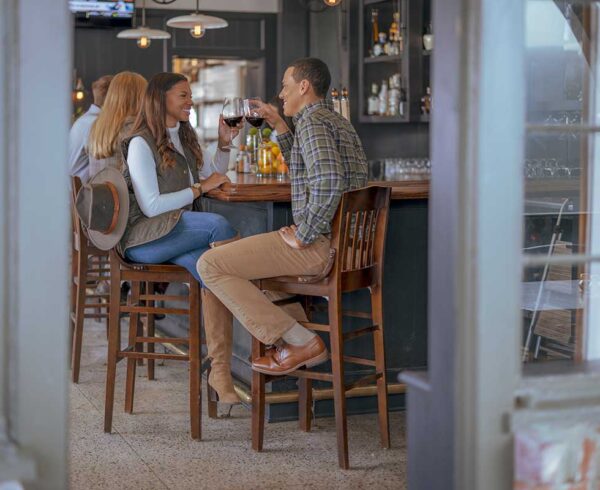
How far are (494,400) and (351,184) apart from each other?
196cm

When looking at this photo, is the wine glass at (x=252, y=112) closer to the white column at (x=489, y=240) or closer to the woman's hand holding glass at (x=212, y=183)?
the woman's hand holding glass at (x=212, y=183)

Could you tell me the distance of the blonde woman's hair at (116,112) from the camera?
541 cm

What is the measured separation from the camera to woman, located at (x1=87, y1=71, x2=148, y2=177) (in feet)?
17.7

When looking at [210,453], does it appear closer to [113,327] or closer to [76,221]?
[113,327]

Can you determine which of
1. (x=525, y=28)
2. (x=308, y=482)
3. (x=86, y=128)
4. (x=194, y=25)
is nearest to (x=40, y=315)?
(x=525, y=28)

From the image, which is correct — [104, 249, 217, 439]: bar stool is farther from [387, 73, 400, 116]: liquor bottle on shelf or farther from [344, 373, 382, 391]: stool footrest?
[387, 73, 400, 116]: liquor bottle on shelf

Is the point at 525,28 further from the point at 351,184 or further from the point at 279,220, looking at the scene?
the point at 279,220

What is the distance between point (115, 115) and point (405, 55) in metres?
3.51

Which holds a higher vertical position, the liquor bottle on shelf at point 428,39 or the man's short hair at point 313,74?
the liquor bottle on shelf at point 428,39

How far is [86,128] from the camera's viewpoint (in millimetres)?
6461

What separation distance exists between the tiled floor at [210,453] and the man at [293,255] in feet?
1.23

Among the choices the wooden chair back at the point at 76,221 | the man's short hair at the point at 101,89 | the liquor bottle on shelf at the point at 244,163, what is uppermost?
the man's short hair at the point at 101,89

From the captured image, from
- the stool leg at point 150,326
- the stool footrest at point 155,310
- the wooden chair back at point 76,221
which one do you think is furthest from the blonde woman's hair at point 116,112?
the stool footrest at point 155,310

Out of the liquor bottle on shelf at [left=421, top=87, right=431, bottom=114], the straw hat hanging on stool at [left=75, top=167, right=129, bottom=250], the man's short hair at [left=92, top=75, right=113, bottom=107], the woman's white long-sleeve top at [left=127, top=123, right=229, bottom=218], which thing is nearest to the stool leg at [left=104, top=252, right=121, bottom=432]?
the straw hat hanging on stool at [left=75, top=167, right=129, bottom=250]
